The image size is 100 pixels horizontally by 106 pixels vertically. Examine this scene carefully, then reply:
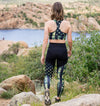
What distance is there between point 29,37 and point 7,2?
9.20 metres

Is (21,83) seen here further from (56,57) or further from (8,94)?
(56,57)

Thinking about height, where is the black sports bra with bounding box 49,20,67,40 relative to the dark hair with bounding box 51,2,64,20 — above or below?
below

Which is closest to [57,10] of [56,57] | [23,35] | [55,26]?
[55,26]

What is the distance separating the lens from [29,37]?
39.5 m

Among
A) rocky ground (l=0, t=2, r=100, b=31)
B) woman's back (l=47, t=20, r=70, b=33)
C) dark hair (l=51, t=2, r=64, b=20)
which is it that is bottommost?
rocky ground (l=0, t=2, r=100, b=31)

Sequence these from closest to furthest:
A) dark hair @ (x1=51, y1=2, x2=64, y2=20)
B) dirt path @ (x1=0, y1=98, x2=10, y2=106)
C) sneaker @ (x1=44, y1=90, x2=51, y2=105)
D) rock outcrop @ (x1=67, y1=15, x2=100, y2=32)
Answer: dark hair @ (x1=51, y1=2, x2=64, y2=20)
sneaker @ (x1=44, y1=90, x2=51, y2=105)
dirt path @ (x1=0, y1=98, x2=10, y2=106)
rock outcrop @ (x1=67, y1=15, x2=100, y2=32)

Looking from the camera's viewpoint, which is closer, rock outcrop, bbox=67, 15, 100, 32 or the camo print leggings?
the camo print leggings

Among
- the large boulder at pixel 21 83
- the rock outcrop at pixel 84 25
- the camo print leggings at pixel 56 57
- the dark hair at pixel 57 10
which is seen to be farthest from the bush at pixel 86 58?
the dark hair at pixel 57 10

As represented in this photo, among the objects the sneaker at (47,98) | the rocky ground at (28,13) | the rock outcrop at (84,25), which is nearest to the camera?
the sneaker at (47,98)

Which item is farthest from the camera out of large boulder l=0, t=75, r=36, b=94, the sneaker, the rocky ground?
the rocky ground

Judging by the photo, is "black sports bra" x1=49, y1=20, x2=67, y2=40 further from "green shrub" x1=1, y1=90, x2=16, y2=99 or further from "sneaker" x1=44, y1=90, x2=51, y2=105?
"green shrub" x1=1, y1=90, x2=16, y2=99

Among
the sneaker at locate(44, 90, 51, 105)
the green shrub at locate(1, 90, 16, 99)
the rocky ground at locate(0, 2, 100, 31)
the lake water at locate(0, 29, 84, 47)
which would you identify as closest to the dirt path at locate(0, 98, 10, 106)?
the green shrub at locate(1, 90, 16, 99)

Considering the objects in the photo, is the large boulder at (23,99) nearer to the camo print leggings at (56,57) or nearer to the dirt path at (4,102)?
the camo print leggings at (56,57)

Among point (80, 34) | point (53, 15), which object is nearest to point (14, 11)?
point (80, 34)
